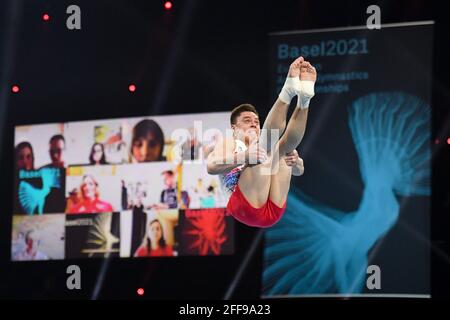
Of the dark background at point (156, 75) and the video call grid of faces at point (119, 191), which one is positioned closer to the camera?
the dark background at point (156, 75)

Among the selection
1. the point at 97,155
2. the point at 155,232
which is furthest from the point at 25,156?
the point at 155,232

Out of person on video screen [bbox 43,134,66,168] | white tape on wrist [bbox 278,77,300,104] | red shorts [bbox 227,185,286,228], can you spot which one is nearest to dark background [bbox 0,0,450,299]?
person on video screen [bbox 43,134,66,168]

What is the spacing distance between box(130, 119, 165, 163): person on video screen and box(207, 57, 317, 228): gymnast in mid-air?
4.12 metres

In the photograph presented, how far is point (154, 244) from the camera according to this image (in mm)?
10328

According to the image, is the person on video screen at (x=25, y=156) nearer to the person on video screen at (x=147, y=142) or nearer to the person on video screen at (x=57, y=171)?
the person on video screen at (x=57, y=171)

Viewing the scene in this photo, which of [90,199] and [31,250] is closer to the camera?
[90,199]


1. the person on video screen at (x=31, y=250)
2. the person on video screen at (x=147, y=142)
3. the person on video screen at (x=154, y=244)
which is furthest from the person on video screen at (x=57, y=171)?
the person on video screen at (x=154, y=244)

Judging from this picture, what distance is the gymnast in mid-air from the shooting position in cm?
594

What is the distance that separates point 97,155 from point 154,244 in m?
1.19

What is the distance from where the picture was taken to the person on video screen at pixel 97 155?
1060 cm

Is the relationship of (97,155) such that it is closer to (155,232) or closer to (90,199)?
(90,199)

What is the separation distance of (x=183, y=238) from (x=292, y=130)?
448 cm

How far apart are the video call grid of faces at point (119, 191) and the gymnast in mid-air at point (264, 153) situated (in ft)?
12.3

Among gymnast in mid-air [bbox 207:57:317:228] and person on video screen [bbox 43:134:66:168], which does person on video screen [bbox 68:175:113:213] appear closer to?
person on video screen [bbox 43:134:66:168]
